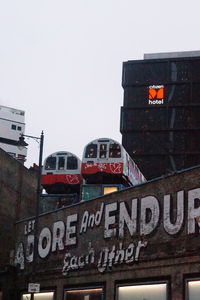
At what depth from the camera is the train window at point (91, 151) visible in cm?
4825

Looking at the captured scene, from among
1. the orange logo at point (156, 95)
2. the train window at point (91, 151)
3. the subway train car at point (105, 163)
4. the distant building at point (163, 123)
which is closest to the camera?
the subway train car at point (105, 163)

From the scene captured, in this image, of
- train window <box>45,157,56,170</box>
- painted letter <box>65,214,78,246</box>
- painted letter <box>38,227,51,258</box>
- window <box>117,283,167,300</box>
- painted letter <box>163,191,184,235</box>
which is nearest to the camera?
painted letter <box>163,191,184,235</box>

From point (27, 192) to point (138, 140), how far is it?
50347mm

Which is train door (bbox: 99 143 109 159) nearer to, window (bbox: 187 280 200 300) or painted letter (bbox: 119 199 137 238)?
painted letter (bbox: 119 199 137 238)

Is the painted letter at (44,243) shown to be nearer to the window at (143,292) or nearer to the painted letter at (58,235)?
the painted letter at (58,235)

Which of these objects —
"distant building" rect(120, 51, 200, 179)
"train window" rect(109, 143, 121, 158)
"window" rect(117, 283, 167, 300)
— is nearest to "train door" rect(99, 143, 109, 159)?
"train window" rect(109, 143, 121, 158)

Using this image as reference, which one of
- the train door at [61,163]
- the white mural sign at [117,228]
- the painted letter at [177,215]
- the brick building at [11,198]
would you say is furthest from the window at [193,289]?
the train door at [61,163]

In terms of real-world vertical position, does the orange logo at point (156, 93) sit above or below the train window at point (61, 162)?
above

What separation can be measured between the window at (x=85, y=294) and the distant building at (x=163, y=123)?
2533 inches

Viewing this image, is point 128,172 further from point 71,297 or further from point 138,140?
point 138,140

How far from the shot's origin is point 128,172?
50.0 metres

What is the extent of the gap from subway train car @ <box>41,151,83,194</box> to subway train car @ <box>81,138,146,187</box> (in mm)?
1541

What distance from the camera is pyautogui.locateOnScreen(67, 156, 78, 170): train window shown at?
164ft

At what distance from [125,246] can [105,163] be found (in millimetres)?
19392
